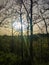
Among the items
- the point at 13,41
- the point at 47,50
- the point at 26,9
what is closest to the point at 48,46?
the point at 47,50

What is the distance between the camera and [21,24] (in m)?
14.3

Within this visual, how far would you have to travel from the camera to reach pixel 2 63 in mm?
12539

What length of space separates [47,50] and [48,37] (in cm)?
239

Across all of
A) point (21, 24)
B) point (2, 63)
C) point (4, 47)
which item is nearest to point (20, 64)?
point (2, 63)

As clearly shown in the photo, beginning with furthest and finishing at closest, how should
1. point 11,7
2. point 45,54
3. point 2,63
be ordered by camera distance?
point 45,54 → point 11,7 → point 2,63

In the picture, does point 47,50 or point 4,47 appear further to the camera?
point 4,47

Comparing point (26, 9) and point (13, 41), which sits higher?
point (26, 9)

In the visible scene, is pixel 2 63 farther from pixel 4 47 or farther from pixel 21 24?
pixel 4 47

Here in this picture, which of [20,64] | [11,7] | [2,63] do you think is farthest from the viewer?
[11,7]

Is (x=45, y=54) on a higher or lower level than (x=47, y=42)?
lower

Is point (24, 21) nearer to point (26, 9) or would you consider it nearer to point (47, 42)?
point (26, 9)

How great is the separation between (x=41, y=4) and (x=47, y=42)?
5491mm

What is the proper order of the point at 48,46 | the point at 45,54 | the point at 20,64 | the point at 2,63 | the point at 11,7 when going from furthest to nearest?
the point at 48,46, the point at 45,54, the point at 11,7, the point at 2,63, the point at 20,64

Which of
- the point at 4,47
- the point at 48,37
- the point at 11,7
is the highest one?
the point at 11,7
